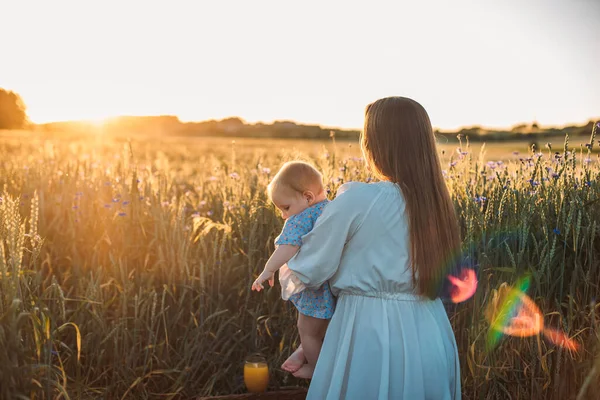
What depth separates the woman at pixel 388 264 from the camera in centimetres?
245

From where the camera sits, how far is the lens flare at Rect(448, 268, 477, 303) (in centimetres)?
327

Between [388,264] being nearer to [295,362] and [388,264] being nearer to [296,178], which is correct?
[296,178]

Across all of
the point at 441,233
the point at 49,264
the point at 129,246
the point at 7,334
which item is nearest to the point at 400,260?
the point at 441,233

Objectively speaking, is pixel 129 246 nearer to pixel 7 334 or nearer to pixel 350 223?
pixel 7 334

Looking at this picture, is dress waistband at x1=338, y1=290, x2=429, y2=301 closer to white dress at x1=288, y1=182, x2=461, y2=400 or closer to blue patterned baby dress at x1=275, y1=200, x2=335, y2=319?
white dress at x1=288, y1=182, x2=461, y2=400

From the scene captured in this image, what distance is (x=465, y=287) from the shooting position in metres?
3.32

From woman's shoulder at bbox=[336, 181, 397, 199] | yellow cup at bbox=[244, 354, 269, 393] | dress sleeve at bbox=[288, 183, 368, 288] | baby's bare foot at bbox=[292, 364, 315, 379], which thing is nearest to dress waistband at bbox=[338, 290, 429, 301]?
dress sleeve at bbox=[288, 183, 368, 288]

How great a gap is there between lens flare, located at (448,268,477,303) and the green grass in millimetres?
67

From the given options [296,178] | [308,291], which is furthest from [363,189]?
[308,291]

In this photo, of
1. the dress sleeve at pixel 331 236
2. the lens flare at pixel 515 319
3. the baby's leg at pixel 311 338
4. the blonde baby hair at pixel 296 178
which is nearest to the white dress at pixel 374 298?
the dress sleeve at pixel 331 236

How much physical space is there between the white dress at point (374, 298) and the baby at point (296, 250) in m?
0.18

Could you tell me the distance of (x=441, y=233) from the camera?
8.30ft

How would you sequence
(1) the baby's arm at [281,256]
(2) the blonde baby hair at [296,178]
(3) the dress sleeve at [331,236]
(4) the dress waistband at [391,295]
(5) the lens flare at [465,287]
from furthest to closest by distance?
(5) the lens flare at [465,287], (2) the blonde baby hair at [296,178], (1) the baby's arm at [281,256], (4) the dress waistband at [391,295], (3) the dress sleeve at [331,236]

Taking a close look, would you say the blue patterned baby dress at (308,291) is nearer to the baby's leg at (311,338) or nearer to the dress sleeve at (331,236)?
the baby's leg at (311,338)
